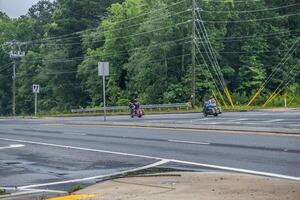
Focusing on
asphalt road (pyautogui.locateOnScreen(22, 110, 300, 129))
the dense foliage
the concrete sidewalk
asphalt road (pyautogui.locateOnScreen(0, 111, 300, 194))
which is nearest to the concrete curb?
asphalt road (pyautogui.locateOnScreen(0, 111, 300, 194))

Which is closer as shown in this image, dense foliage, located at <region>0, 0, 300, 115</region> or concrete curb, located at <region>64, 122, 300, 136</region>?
concrete curb, located at <region>64, 122, 300, 136</region>

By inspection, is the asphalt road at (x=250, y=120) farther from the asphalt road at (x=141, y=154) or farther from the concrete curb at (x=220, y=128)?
the asphalt road at (x=141, y=154)

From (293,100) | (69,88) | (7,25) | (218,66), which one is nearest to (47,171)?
(293,100)

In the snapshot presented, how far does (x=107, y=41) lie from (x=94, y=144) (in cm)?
5341

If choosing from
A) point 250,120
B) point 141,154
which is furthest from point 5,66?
point 141,154

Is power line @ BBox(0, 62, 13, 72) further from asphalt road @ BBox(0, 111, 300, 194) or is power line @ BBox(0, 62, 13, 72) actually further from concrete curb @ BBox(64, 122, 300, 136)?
asphalt road @ BBox(0, 111, 300, 194)

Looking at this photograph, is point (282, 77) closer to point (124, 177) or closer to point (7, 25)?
point (124, 177)

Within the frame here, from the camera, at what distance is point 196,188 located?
9.66m

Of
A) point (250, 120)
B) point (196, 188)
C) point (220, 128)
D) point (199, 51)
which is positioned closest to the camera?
point (196, 188)

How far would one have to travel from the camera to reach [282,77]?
62.8 meters

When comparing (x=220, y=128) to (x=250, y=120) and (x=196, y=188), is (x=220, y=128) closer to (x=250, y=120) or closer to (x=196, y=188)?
(x=250, y=120)

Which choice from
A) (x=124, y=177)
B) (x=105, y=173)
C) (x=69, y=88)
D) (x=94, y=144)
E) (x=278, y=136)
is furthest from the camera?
(x=69, y=88)

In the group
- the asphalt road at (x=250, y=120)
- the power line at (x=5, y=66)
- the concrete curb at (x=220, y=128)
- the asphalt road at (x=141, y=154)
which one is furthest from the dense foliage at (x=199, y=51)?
the asphalt road at (x=141, y=154)

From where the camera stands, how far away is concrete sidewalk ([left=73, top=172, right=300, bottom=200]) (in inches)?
345
